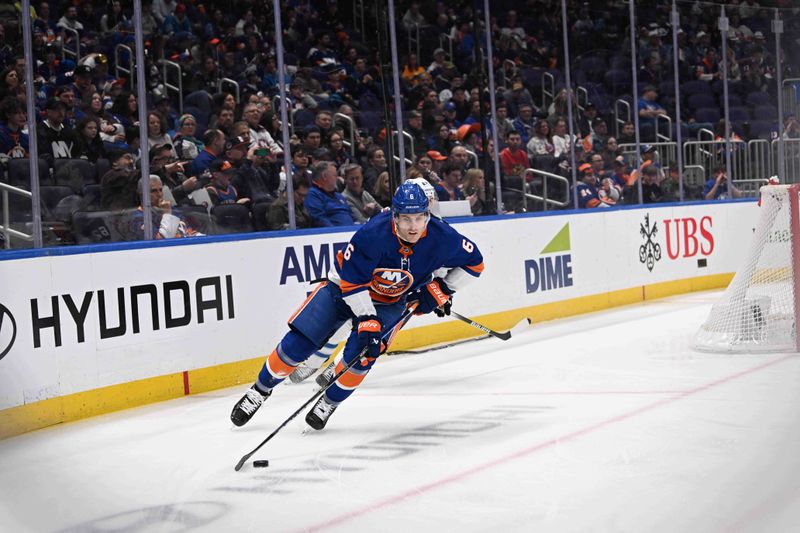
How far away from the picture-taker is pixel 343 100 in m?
9.68

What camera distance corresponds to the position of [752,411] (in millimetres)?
5352

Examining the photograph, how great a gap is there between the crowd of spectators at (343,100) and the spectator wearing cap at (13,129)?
10 mm

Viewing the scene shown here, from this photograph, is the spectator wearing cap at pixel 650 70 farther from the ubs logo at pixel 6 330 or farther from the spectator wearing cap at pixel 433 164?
the ubs logo at pixel 6 330

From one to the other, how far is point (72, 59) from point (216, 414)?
→ 9.77ft

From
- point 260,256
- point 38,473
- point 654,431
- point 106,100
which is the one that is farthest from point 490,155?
point 38,473

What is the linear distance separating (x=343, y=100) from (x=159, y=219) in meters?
3.36

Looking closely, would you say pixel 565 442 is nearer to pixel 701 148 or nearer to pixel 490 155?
pixel 490 155

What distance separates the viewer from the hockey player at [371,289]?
5148 mm

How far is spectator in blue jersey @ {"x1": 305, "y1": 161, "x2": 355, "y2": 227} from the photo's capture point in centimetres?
790

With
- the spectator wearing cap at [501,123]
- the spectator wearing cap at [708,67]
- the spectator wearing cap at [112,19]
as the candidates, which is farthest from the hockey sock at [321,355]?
the spectator wearing cap at [708,67]

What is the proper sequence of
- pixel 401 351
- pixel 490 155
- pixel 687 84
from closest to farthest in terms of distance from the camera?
pixel 401 351 → pixel 490 155 → pixel 687 84

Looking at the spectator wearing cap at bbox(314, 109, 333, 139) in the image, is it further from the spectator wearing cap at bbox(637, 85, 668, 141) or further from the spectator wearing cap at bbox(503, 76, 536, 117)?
the spectator wearing cap at bbox(637, 85, 668, 141)

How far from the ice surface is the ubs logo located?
475mm

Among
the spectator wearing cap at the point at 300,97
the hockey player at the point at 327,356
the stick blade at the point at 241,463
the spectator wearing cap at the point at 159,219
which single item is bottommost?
the stick blade at the point at 241,463
